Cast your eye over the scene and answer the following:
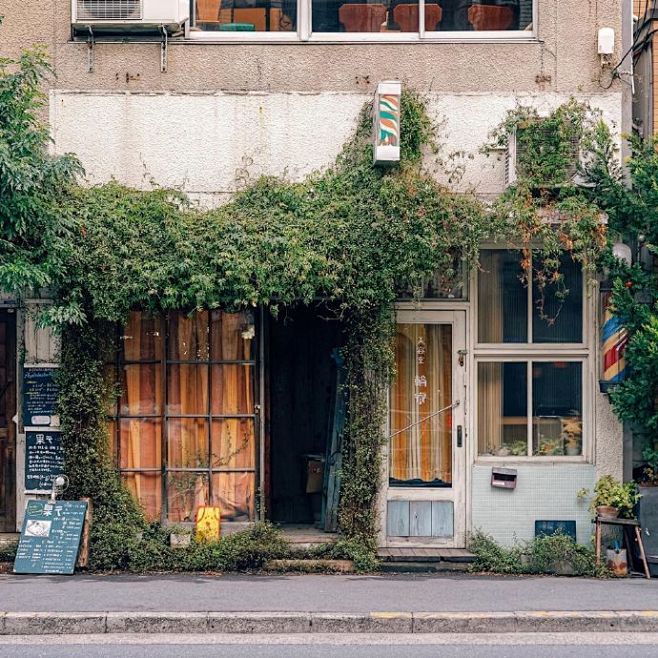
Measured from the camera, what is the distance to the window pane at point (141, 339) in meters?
11.4

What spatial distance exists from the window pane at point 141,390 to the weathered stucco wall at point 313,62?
2.80 metres

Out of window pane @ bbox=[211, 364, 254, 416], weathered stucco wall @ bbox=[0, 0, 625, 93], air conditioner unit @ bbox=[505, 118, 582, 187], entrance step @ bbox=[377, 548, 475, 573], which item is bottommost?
entrance step @ bbox=[377, 548, 475, 573]

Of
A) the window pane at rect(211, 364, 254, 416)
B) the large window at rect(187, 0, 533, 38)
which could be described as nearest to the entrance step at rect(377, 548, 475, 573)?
the window pane at rect(211, 364, 254, 416)

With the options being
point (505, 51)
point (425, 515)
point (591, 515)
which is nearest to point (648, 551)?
point (591, 515)

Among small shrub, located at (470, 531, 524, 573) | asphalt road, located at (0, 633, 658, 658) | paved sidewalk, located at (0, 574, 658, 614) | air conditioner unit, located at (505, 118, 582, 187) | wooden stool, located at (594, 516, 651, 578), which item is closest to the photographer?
asphalt road, located at (0, 633, 658, 658)

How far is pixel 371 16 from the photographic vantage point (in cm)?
1159

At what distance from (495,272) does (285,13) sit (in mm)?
3368

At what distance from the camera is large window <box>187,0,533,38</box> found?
37.8 feet

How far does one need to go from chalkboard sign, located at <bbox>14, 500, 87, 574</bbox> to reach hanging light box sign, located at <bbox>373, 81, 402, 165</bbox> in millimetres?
4390

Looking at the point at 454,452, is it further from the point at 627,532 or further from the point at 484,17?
the point at 484,17

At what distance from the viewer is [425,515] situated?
38.0 feet

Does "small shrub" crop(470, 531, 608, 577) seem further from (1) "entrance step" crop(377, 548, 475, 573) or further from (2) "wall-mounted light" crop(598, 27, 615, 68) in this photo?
(2) "wall-mounted light" crop(598, 27, 615, 68)

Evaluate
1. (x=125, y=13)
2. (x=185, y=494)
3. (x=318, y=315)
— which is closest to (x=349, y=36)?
(x=125, y=13)

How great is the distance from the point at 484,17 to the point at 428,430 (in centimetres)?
423
